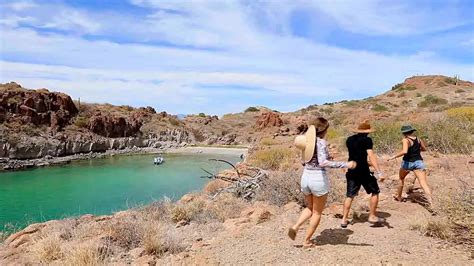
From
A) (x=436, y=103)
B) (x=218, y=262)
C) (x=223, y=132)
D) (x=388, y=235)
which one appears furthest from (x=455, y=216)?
(x=223, y=132)

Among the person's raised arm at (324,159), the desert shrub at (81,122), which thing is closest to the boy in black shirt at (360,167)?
the person's raised arm at (324,159)

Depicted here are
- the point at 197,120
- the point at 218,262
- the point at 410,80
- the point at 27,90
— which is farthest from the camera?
the point at 197,120

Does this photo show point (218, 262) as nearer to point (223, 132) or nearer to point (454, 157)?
point (454, 157)

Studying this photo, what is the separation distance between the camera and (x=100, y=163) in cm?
4712

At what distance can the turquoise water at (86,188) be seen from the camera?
20281mm

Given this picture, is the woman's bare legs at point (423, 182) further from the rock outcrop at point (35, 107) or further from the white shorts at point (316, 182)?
the rock outcrop at point (35, 107)

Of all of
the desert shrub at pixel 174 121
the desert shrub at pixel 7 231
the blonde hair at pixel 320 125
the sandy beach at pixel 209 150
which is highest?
the desert shrub at pixel 174 121

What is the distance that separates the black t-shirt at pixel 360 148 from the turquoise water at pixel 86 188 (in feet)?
29.2

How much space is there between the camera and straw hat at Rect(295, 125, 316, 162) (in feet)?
17.0

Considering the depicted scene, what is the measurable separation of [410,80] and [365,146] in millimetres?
61656

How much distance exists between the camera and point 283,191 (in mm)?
9062

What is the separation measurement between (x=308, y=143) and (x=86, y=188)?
26.1m

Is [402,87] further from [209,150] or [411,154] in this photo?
[411,154]

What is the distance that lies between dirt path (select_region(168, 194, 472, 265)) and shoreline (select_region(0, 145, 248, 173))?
36.4m
